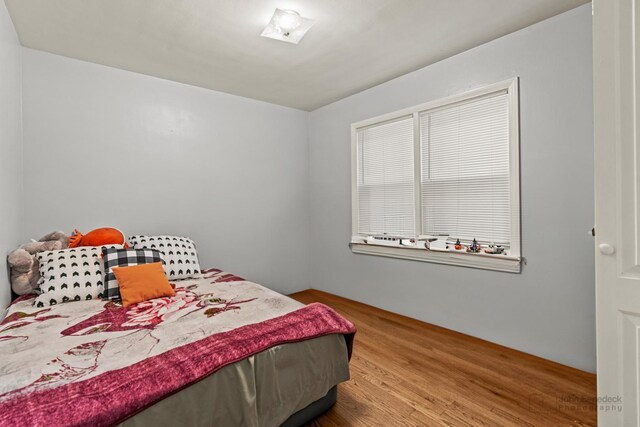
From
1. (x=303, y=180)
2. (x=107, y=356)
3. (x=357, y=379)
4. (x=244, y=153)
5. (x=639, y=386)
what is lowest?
(x=357, y=379)

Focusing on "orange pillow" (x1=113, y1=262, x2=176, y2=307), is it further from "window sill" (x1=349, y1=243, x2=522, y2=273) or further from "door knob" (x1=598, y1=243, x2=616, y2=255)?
"door knob" (x1=598, y1=243, x2=616, y2=255)

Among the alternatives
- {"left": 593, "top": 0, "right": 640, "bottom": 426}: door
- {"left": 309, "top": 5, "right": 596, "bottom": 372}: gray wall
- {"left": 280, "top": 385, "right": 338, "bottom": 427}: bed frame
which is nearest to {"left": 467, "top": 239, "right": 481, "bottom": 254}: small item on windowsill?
{"left": 309, "top": 5, "right": 596, "bottom": 372}: gray wall

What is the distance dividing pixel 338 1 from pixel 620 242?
2.04 meters

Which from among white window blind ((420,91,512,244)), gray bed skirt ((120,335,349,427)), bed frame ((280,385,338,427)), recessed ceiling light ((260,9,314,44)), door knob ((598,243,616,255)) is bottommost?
bed frame ((280,385,338,427))

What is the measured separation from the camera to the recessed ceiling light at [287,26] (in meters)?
2.17

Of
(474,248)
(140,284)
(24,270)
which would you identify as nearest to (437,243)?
(474,248)

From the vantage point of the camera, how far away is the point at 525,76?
2.40 m

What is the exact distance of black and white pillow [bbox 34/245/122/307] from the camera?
2.10m

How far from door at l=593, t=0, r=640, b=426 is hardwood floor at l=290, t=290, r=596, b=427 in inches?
20.2

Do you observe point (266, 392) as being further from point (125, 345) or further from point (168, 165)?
point (168, 165)

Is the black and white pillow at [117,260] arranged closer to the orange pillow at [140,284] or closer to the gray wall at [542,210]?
the orange pillow at [140,284]

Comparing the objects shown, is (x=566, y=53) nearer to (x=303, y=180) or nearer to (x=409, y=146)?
(x=409, y=146)

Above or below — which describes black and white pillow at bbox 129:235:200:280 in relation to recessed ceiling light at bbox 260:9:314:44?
below

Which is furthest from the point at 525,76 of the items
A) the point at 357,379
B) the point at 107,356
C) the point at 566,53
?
the point at 107,356
